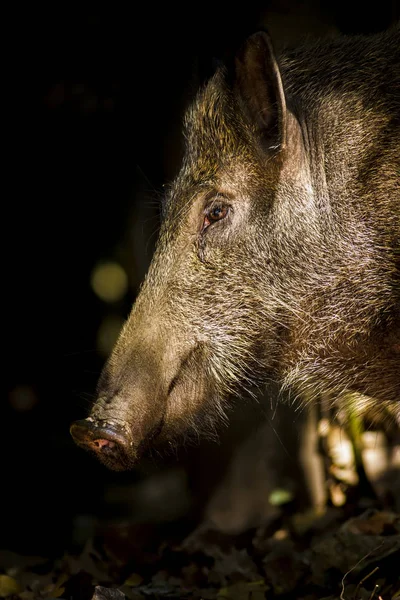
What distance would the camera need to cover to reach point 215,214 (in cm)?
368

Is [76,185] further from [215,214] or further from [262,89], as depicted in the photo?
[262,89]

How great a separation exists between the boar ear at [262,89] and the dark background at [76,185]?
178 centimetres

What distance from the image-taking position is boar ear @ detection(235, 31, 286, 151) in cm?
337

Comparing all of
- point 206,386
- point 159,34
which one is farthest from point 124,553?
point 159,34

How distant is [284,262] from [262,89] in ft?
2.51

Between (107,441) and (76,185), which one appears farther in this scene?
(76,185)

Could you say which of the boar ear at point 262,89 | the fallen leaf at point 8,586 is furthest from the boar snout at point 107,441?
the fallen leaf at point 8,586

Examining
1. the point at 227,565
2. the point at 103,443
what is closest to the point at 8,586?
the point at 227,565

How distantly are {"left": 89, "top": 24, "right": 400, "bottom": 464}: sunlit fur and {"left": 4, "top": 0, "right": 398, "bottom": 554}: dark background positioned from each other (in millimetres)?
1724

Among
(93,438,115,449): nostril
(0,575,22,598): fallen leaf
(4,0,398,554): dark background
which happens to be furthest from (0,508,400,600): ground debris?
(93,438,115,449): nostril

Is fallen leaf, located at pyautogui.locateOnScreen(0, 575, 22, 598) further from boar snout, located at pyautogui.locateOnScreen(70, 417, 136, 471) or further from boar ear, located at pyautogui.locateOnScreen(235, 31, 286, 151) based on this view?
boar ear, located at pyautogui.locateOnScreen(235, 31, 286, 151)

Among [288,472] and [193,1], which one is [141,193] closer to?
[193,1]

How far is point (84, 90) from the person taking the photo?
5344 mm

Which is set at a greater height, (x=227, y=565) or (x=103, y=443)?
(x=103, y=443)
